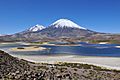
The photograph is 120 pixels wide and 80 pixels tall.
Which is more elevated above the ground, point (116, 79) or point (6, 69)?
point (6, 69)

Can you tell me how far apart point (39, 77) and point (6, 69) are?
5158mm

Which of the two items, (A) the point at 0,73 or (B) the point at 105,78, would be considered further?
(B) the point at 105,78

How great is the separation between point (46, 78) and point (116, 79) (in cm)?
981

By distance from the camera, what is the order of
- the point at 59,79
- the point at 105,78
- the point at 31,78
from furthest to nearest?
the point at 105,78 → the point at 59,79 → the point at 31,78

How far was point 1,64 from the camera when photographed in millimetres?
30547

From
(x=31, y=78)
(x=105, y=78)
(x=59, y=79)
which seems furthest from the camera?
(x=105, y=78)

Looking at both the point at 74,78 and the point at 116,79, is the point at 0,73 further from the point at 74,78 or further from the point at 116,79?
the point at 116,79

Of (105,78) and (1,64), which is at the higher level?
(1,64)

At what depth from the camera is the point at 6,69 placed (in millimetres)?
28281

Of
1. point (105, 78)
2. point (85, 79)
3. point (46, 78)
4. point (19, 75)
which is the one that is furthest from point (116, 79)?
point (19, 75)

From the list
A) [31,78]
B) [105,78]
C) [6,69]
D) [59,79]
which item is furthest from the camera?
[105,78]

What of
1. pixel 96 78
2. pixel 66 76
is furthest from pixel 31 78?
pixel 96 78

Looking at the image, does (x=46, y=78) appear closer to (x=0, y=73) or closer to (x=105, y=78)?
(x=0, y=73)

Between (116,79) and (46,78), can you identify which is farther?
(116,79)
